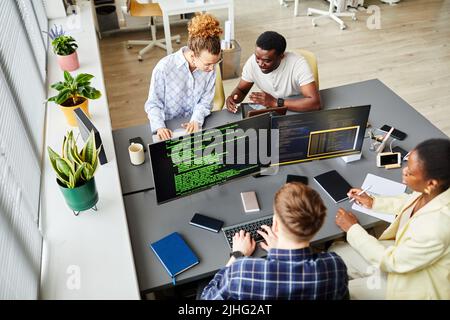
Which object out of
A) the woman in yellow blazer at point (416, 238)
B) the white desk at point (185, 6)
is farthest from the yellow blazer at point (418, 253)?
the white desk at point (185, 6)

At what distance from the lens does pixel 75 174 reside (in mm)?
1647

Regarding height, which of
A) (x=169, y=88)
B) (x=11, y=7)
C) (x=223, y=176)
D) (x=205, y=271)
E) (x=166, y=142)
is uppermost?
(x=11, y=7)

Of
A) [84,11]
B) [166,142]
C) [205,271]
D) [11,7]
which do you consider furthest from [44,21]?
[205,271]

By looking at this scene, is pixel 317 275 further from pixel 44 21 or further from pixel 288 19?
pixel 288 19

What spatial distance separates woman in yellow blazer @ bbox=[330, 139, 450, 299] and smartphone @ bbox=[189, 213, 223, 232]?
1.90ft

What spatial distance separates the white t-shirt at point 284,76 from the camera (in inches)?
101

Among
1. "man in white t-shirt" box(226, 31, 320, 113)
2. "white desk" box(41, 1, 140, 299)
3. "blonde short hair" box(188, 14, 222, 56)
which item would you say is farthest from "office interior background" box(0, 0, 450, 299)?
"blonde short hair" box(188, 14, 222, 56)

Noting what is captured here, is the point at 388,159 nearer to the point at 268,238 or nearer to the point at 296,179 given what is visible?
the point at 296,179

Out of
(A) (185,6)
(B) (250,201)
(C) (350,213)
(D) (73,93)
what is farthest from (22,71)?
(A) (185,6)

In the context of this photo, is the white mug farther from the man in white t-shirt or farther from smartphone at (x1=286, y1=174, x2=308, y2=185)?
smartphone at (x1=286, y1=174, x2=308, y2=185)

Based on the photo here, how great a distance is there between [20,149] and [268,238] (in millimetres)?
1196

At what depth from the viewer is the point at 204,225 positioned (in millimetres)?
1812

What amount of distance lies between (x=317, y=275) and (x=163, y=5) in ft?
12.2

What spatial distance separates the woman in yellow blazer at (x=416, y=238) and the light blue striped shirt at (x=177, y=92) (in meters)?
1.20
